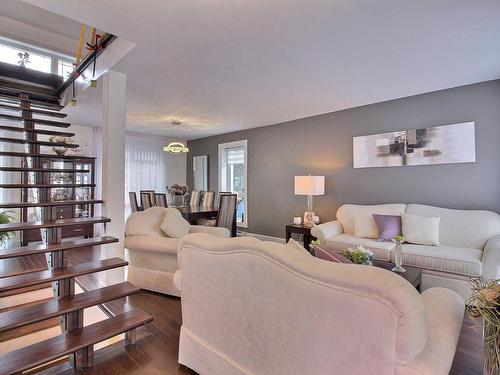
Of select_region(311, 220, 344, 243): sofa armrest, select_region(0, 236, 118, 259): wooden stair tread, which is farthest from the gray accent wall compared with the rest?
select_region(0, 236, 118, 259): wooden stair tread

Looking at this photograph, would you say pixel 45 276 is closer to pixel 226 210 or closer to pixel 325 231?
pixel 226 210

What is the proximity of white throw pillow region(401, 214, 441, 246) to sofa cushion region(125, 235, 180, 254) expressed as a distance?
2.84 metres

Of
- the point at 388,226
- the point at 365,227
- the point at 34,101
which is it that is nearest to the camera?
the point at 388,226

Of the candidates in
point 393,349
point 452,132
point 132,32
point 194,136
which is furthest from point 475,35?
point 194,136

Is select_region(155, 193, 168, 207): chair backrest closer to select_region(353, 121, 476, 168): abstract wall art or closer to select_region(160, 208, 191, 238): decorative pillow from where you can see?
select_region(160, 208, 191, 238): decorative pillow

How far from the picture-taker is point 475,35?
2318mm

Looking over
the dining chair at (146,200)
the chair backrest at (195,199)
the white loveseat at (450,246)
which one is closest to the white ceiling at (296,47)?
the white loveseat at (450,246)

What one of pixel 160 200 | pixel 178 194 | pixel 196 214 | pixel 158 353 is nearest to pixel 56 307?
pixel 158 353

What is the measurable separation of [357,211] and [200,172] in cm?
451

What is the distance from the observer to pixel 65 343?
1861 mm

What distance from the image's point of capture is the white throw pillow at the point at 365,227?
12.3 feet

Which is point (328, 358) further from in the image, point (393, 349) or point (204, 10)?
point (204, 10)

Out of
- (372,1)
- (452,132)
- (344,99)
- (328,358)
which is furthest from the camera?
(344,99)

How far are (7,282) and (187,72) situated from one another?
2535mm
